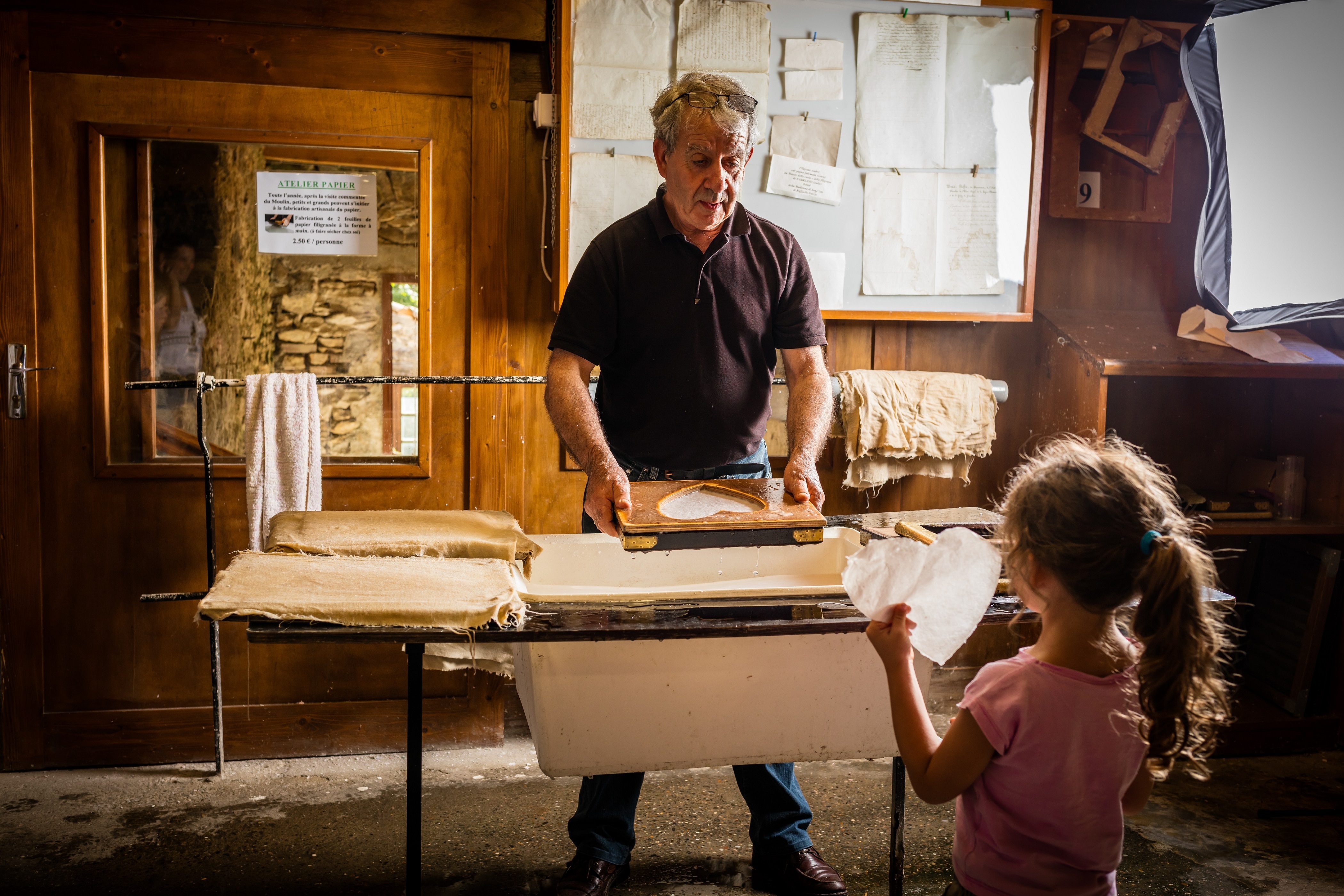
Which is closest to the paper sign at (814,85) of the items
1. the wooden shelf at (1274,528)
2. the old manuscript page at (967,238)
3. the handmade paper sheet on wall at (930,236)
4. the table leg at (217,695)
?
the handmade paper sheet on wall at (930,236)

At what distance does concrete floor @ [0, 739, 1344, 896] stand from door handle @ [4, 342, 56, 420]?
39.6 inches

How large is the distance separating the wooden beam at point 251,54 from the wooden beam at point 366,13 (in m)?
0.02

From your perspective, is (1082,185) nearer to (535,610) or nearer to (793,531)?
(793,531)

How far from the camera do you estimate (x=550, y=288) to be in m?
2.77

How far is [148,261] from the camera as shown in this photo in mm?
2635

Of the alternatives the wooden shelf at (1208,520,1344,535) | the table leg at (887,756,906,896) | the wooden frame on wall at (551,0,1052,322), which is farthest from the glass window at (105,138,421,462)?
the wooden shelf at (1208,520,1344,535)

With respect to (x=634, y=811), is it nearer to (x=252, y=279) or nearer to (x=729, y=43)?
(x=252, y=279)

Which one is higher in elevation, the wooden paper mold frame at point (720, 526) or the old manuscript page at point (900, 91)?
the old manuscript page at point (900, 91)

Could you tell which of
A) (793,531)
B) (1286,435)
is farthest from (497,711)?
(1286,435)

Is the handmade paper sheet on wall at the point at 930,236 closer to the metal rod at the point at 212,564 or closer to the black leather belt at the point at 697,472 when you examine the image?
the black leather belt at the point at 697,472

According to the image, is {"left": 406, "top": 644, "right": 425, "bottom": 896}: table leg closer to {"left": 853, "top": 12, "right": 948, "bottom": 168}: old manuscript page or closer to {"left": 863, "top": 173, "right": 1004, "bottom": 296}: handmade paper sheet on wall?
{"left": 863, "top": 173, "right": 1004, "bottom": 296}: handmade paper sheet on wall

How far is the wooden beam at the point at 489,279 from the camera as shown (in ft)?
8.80

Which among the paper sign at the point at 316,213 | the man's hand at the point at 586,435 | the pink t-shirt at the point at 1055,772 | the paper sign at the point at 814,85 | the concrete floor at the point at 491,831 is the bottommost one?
the concrete floor at the point at 491,831

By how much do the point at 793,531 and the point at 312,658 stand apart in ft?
5.89
